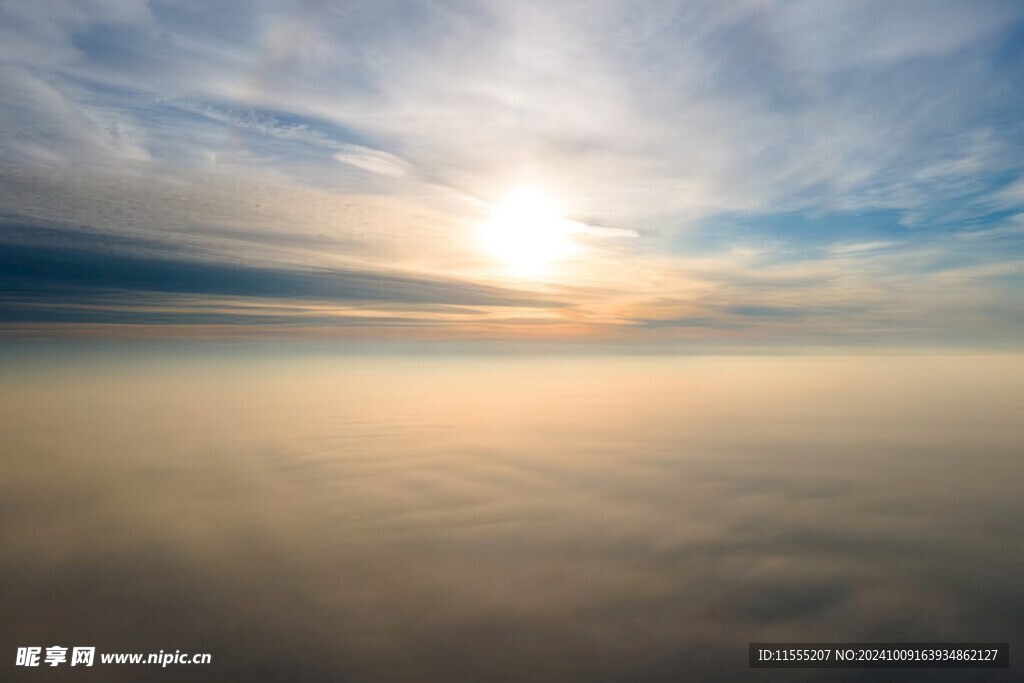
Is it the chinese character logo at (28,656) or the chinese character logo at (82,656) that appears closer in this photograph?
the chinese character logo at (82,656)

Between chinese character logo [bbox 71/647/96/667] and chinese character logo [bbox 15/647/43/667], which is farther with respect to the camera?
chinese character logo [bbox 15/647/43/667]

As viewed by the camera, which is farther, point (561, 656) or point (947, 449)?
point (947, 449)

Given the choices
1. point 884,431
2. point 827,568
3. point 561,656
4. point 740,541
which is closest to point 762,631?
point 561,656

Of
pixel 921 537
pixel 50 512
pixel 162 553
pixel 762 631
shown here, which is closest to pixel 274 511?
pixel 162 553

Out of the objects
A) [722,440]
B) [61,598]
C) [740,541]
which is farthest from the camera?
[722,440]

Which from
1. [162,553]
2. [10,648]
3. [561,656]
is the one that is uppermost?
[561,656]

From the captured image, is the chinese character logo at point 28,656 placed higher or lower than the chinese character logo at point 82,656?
lower

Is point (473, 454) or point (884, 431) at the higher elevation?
point (884, 431)

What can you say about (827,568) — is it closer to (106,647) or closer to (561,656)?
(561,656)

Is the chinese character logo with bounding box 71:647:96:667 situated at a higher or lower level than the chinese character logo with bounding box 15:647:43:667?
higher

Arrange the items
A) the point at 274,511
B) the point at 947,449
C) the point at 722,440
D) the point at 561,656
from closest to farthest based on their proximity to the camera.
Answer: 1. the point at 561,656
2. the point at 274,511
3. the point at 947,449
4. the point at 722,440
